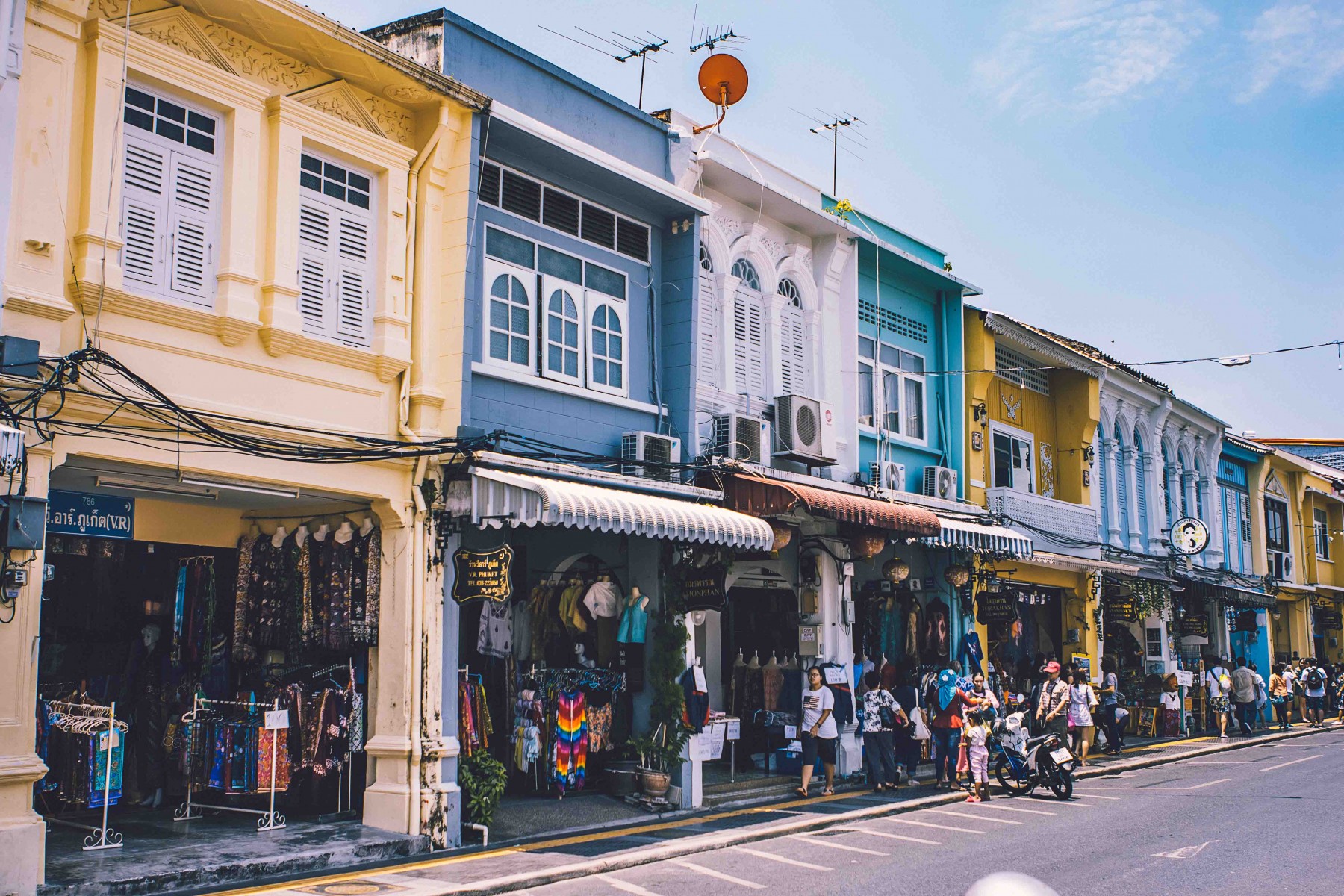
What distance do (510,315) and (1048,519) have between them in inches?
517

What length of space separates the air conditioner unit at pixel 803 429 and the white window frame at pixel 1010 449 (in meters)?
6.03

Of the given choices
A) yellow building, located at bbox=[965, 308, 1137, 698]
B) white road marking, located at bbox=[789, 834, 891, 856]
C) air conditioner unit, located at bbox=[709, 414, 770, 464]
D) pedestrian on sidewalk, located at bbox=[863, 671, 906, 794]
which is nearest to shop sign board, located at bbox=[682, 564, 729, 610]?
air conditioner unit, located at bbox=[709, 414, 770, 464]

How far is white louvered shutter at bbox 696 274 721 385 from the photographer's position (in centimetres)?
1606

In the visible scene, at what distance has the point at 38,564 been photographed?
348 inches

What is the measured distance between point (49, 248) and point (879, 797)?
1123 cm

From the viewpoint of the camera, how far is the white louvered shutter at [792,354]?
57.8 ft

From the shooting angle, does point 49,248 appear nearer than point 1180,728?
Yes

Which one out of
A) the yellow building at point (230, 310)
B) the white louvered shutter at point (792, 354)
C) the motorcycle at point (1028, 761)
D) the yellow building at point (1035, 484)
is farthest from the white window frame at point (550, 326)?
the yellow building at point (1035, 484)

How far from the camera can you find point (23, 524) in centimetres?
862

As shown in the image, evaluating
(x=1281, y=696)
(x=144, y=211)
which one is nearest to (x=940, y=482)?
(x=144, y=211)

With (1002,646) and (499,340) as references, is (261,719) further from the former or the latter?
(1002,646)

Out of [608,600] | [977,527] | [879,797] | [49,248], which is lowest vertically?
[879,797]

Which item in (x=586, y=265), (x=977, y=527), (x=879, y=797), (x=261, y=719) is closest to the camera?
(x=261, y=719)

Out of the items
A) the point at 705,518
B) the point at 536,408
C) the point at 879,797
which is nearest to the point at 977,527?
the point at 879,797
